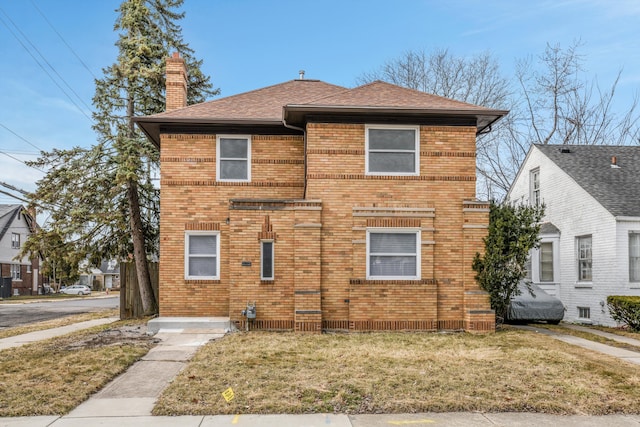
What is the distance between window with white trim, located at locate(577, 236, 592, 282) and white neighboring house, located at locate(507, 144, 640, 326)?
0.03m

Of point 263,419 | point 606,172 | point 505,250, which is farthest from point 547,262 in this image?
point 263,419

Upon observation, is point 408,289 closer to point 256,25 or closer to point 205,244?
point 205,244

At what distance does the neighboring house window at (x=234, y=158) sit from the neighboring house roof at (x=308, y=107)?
2.04ft

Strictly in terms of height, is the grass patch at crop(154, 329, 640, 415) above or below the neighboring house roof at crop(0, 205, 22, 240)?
below

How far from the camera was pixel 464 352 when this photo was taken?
33.6ft

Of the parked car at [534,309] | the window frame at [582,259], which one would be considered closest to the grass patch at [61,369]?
the parked car at [534,309]

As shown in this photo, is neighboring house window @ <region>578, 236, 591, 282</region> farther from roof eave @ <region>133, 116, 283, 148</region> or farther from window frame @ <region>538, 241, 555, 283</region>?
roof eave @ <region>133, 116, 283, 148</region>

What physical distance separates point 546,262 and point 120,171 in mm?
14257

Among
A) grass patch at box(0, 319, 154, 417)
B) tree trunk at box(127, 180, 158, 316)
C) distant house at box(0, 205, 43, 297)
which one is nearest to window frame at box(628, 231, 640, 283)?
grass patch at box(0, 319, 154, 417)

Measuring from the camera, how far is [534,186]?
20.8 meters

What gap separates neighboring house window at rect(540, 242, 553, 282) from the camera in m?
19.0

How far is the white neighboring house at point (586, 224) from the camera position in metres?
16.0

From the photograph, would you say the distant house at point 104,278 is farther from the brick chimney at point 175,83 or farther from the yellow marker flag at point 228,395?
the yellow marker flag at point 228,395

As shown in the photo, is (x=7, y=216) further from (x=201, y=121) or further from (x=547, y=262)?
(x=547, y=262)
